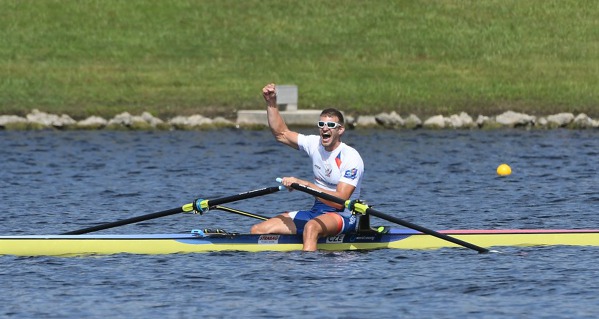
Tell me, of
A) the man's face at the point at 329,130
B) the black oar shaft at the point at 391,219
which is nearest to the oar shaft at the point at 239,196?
the black oar shaft at the point at 391,219

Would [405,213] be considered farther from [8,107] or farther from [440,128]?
[8,107]

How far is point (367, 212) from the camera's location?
17703 millimetres

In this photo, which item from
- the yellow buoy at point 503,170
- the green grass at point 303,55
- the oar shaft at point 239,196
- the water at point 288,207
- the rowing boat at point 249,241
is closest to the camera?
the water at point 288,207

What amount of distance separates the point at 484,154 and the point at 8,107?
49.0 ft

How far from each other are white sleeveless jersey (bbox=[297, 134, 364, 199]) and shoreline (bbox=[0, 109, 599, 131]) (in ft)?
69.5

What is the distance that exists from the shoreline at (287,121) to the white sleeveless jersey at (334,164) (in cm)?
2118

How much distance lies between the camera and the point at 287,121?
39812 mm

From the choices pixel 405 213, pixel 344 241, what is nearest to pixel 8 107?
pixel 405 213

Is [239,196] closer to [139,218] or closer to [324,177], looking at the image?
[324,177]

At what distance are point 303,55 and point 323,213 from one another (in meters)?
28.7

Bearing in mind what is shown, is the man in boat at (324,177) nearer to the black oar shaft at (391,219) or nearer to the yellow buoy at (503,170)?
the black oar shaft at (391,219)

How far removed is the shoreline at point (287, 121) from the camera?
39969mm

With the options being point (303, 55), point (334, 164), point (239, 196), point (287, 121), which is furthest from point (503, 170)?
point (303, 55)

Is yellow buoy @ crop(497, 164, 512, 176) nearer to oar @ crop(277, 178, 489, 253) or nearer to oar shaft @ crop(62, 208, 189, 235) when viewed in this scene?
oar @ crop(277, 178, 489, 253)
